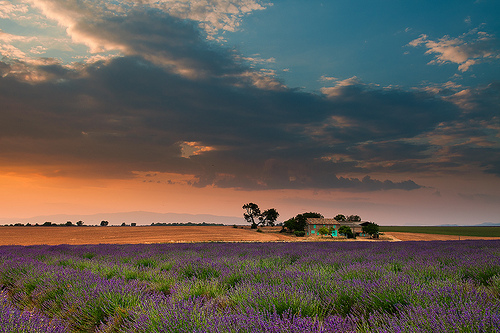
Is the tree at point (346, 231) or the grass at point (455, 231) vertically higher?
the tree at point (346, 231)

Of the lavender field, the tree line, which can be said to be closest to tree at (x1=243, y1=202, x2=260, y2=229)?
the tree line

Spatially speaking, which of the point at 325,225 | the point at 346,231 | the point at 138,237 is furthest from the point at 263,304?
the point at 325,225

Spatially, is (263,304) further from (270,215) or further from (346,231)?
(270,215)

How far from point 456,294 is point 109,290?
3.87m

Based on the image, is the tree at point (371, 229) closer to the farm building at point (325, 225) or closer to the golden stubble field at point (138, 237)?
the golden stubble field at point (138, 237)

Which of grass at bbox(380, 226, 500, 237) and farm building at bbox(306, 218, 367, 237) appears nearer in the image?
farm building at bbox(306, 218, 367, 237)

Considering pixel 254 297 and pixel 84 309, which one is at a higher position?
pixel 254 297

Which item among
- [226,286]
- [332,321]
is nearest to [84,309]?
[226,286]

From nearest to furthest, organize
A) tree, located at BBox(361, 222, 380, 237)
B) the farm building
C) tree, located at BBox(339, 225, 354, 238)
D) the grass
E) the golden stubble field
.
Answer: the golden stubble field
tree, located at BBox(339, 225, 354, 238)
tree, located at BBox(361, 222, 380, 237)
the farm building
the grass

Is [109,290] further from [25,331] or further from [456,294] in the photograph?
[456,294]

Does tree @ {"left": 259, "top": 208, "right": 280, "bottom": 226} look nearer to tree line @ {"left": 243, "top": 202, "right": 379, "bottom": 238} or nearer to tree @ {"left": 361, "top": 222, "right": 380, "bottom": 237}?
tree line @ {"left": 243, "top": 202, "right": 379, "bottom": 238}

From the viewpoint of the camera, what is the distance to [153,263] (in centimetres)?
815

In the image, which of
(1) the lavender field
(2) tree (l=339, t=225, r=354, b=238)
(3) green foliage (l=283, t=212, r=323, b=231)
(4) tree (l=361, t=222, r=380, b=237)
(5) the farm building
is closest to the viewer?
(1) the lavender field

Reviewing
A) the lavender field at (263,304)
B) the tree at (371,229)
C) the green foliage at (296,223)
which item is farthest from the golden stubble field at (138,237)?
the lavender field at (263,304)
